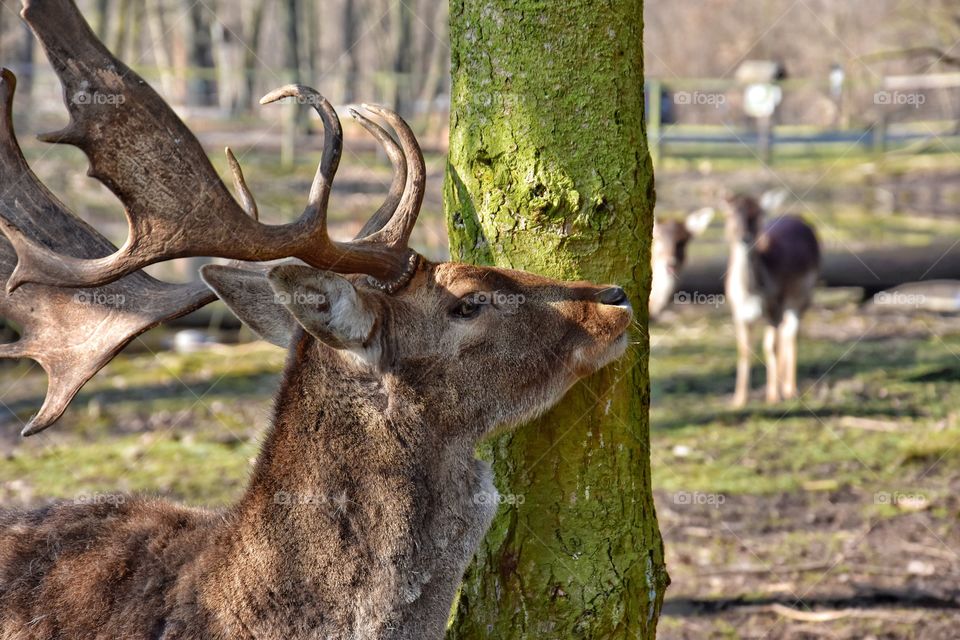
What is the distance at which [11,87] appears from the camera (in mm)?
3295

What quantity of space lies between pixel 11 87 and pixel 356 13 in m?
40.6

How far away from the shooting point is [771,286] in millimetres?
10406

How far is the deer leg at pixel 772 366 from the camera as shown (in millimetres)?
9539

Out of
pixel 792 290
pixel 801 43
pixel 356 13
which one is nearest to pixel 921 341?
pixel 792 290

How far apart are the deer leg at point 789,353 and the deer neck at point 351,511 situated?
6919 millimetres

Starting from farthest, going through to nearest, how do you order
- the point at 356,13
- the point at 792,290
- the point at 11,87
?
the point at 356,13 < the point at 792,290 < the point at 11,87

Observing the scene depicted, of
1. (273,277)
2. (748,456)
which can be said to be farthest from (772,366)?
A: (273,277)

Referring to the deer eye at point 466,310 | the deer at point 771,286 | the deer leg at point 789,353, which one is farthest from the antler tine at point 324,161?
the deer leg at point 789,353

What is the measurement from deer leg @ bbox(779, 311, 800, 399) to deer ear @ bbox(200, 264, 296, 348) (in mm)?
7018

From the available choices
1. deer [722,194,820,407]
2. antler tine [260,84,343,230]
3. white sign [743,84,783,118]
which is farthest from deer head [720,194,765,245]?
white sign [743,84,783,118]

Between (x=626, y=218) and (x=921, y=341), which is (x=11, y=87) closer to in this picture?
(x=626, y=218)

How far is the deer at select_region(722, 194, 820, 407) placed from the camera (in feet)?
32.1

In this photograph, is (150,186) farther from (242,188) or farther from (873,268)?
(873,268)

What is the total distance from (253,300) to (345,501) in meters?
0.68
